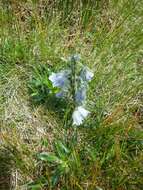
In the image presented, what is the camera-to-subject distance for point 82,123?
2229 mm

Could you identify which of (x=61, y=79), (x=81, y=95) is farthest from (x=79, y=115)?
(x=61, y=79)

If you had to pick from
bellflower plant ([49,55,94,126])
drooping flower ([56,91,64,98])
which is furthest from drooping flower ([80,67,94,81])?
drooping flower ([56,91,64,98])

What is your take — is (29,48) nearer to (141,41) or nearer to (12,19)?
(12,19)

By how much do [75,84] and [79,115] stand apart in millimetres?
188

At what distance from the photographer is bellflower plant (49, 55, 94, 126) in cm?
199

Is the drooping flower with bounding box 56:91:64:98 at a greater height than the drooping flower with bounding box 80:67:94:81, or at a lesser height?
greater

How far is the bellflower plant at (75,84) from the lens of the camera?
1.99m

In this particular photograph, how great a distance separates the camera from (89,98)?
2.33 meters

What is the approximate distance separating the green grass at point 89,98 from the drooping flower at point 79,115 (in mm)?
84

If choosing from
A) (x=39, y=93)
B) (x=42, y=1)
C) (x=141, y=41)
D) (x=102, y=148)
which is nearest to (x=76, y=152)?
(x=102, y=148)

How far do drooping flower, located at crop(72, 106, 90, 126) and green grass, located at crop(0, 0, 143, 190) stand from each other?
0.08m

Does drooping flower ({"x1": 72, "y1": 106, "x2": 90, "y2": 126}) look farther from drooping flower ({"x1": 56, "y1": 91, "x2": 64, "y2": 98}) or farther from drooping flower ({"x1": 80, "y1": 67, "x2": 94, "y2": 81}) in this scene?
drooping flower ({"x1": 80, "y1": 67, "x2": 94, "y2": 81})

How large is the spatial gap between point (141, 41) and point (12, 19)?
29.1 inches

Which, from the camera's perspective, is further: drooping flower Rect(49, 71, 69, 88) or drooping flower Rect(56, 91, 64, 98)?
drooping flower Rect(56, 91, 64, 98)
